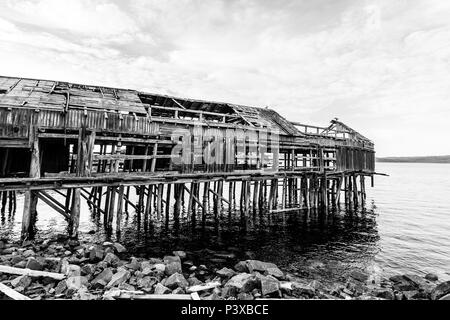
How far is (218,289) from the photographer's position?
7844 millimetres

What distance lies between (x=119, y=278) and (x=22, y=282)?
260cm

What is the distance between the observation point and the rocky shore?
7215mm

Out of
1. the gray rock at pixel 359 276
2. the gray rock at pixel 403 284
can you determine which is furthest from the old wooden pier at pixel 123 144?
the gray rock at pixel 403 284

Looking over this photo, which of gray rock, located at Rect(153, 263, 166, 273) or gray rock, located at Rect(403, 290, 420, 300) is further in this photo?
gray rock, located at Rect(153, 263, 166, 273)

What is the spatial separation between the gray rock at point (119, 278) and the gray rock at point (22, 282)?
2220mm

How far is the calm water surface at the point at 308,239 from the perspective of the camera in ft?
39.8

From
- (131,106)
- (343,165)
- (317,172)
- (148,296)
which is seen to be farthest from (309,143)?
(148,296)

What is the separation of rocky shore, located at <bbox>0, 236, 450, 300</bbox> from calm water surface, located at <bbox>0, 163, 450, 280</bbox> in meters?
1.70

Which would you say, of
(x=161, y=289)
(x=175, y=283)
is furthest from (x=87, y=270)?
(x=175, y=283)

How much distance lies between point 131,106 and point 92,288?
1142cm

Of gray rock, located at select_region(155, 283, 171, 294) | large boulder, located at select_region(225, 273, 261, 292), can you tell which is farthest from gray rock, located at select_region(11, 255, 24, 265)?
large boulder, located at select_region(225, 273, 261, 292)

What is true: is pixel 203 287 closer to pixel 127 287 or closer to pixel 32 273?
pixel 127 287

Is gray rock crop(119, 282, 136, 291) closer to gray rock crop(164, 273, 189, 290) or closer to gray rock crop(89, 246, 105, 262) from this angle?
gray rock crop(164, 273, 189, 290)
